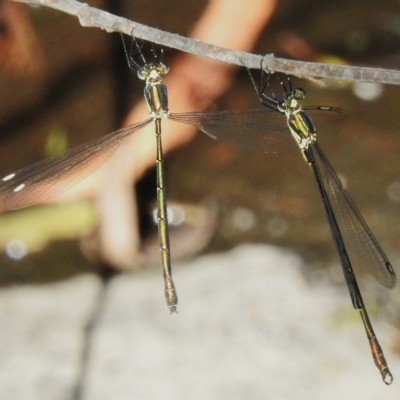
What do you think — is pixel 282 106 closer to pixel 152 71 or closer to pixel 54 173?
pixel 152 71

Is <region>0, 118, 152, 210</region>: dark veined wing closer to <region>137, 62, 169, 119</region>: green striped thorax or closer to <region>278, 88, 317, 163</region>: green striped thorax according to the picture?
<region>137, 62, 169, 119</region>: green striped thorax

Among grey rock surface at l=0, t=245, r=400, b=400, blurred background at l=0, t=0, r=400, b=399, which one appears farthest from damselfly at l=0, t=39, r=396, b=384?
blurred background at l=0, t=0, r=400, b=399

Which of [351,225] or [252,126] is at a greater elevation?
[252,126]

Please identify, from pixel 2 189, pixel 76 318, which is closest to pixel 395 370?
pixel 76 318

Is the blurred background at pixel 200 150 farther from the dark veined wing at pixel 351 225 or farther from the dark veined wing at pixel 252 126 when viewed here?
the dark veined wing at pixel 252 126

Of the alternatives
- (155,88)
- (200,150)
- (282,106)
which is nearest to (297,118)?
(282,106)

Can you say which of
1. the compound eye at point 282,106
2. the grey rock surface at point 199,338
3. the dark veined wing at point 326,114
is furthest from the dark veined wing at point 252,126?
the grey rock surface at point 199,338
